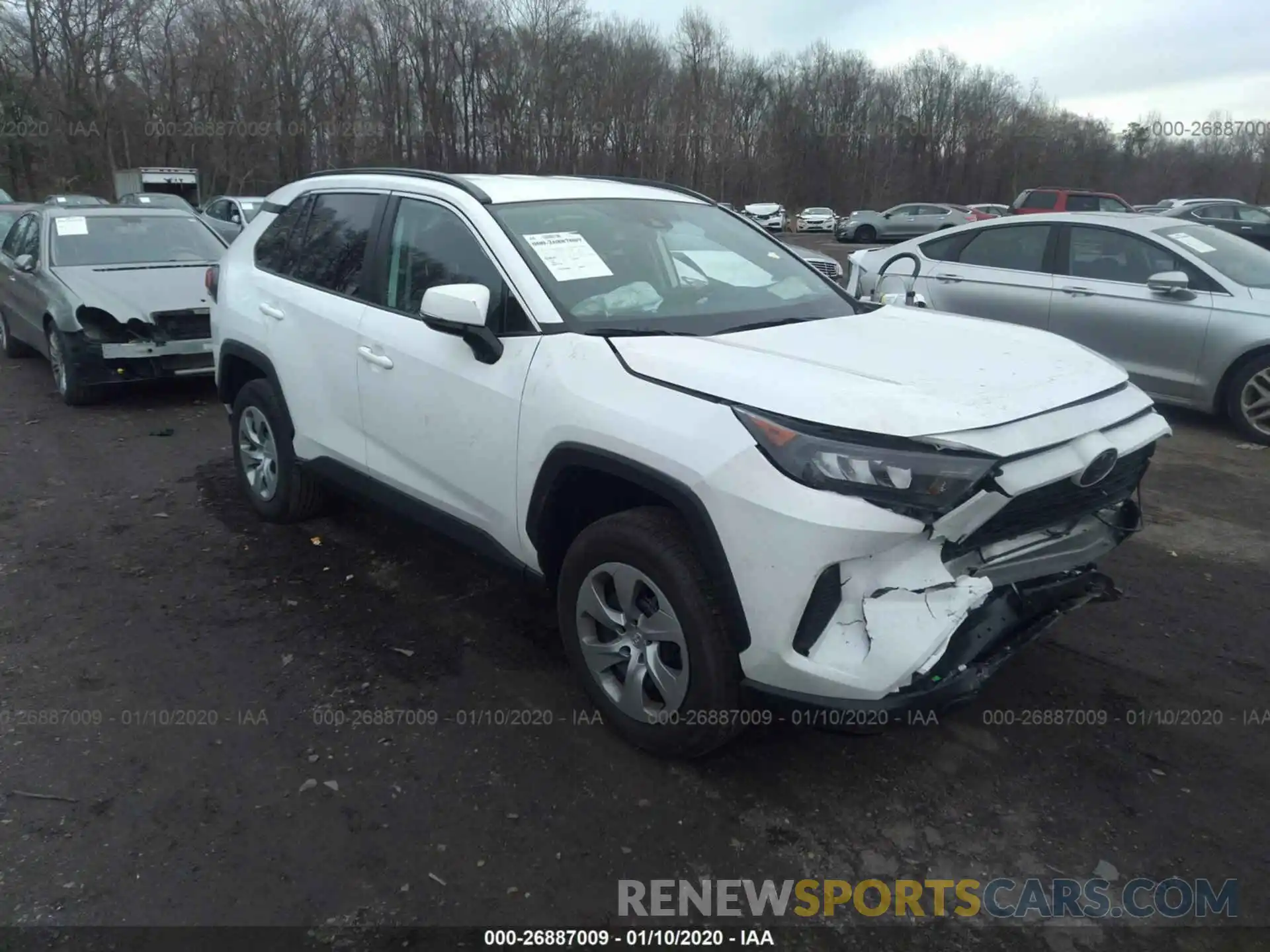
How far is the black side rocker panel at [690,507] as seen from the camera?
264 cm

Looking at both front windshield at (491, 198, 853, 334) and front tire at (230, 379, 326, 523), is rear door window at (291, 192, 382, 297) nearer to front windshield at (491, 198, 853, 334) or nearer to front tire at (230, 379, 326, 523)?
front tire at (230, 379, 326, 523)

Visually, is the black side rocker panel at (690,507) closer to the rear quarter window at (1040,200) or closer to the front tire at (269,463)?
the front tire at (269,463)

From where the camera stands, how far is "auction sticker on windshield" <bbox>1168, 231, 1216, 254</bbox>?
7.28 m

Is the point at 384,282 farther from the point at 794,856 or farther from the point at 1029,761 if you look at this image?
the point at 1029,761

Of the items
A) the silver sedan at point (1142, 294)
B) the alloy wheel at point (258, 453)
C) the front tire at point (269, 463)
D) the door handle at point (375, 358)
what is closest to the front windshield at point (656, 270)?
the door handle at point (375, 358)

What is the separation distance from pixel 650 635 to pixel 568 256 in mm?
1520

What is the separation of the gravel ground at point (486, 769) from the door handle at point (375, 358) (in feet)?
2.59

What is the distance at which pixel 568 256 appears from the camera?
3.53 meters

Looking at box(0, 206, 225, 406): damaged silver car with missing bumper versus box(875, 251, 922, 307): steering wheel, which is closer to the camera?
box(0, 206, 225, 406): damaged silver car with missing bumper

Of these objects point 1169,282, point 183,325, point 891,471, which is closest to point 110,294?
point 183,325

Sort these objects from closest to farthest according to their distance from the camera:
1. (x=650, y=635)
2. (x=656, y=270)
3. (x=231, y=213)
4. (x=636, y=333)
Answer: (x=650, y=635) < (x=636, y=333) < (x=656, y=270) < (x=231, y=213)

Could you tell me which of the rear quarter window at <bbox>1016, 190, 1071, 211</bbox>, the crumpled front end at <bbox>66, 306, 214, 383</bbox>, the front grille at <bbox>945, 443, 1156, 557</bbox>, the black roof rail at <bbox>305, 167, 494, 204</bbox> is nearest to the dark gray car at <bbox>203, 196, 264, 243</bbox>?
the crumpled front end at <bbox>66, 306, 214, 383</bbox>

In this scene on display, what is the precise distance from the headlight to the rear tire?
33.6 ft

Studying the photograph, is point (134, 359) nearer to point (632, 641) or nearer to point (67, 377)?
point (67, 377)
